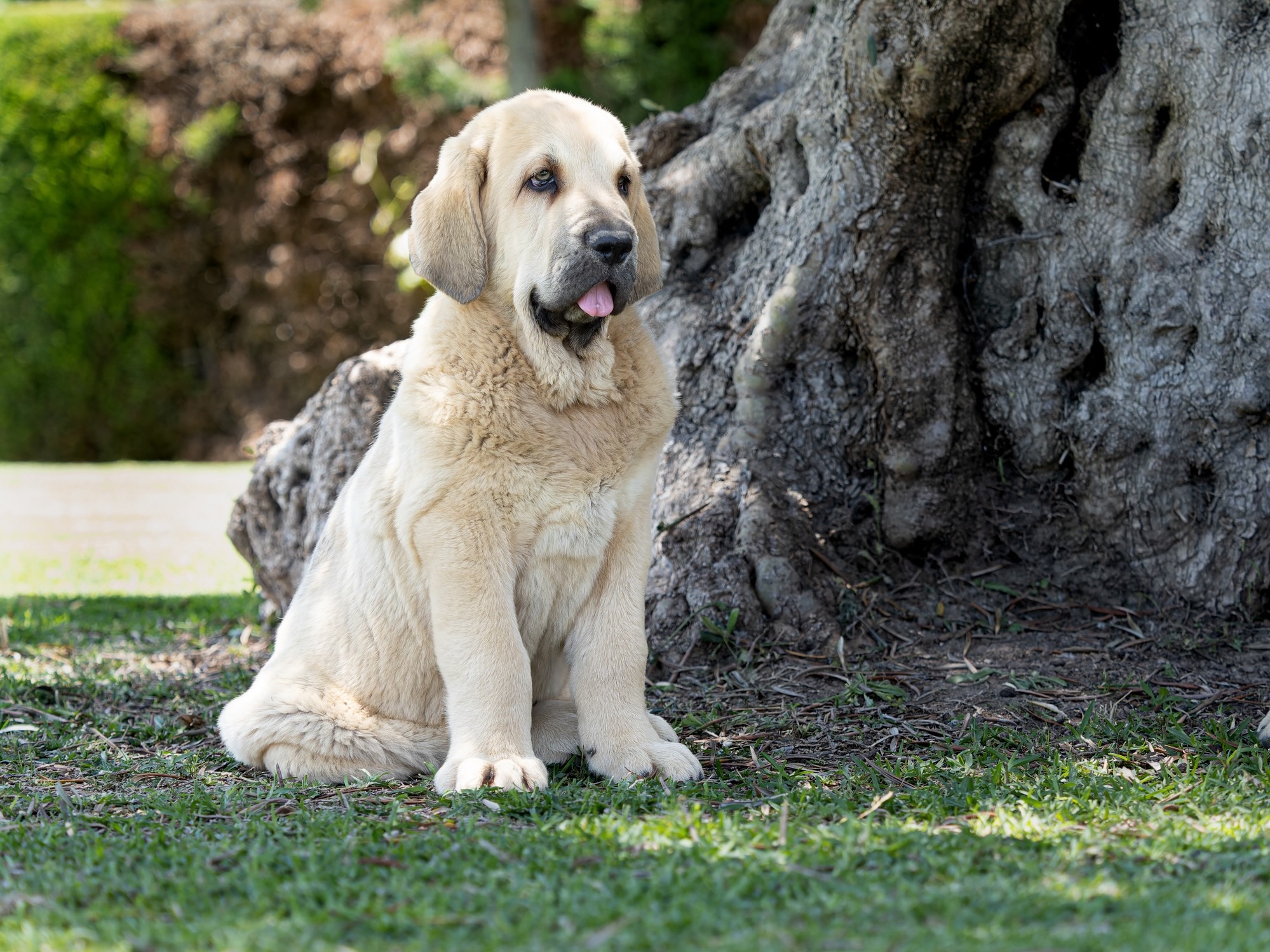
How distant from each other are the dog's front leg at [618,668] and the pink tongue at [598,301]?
0.59 m

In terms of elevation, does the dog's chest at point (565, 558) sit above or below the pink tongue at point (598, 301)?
below

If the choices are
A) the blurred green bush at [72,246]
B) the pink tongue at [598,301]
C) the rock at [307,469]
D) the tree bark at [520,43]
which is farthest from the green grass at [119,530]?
the tree bark at [520,43]

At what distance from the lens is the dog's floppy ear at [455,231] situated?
3.65 m

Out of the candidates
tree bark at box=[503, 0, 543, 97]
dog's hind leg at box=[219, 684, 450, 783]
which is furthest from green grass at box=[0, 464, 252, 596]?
tree bark at box=[503, 0, 543, 97]

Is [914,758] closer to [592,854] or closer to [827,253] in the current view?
[592,854]

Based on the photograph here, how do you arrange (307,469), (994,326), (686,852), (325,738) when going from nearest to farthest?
(686,852)
(325,738)
(994,326)
(307,469)

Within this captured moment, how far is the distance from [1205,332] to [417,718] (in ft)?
10.2

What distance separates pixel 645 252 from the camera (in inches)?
153

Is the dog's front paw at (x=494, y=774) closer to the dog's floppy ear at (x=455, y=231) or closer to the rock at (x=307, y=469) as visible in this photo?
the dog's floppy ear at (x=455, y=231)

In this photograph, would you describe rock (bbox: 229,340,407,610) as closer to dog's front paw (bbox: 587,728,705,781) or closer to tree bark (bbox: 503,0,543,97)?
dog's front paw (bbox: 587,728,705,781)

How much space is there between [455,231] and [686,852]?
1.91 m

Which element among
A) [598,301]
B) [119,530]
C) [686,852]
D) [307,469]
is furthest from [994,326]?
[119,530]

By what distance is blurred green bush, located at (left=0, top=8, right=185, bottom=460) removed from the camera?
15.3 meters

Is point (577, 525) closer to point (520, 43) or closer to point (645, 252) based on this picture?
point (645, 252)
